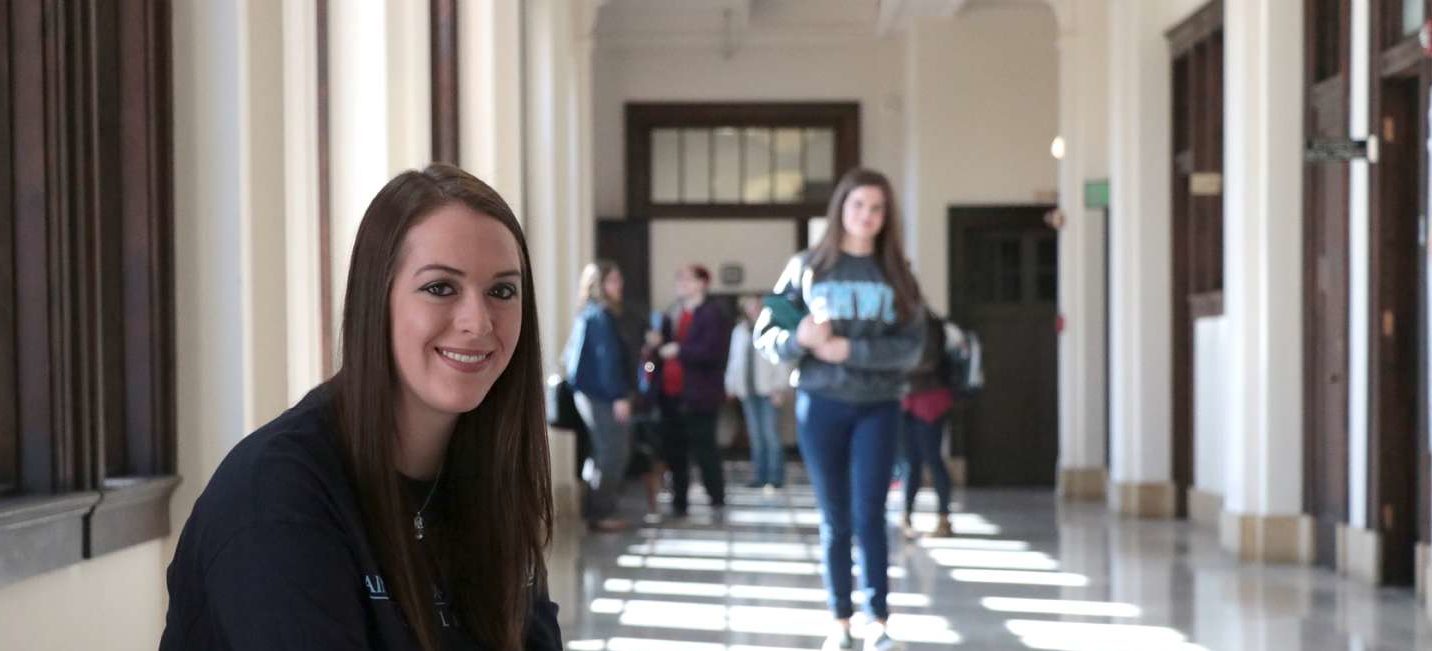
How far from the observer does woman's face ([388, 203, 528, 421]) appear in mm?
2020

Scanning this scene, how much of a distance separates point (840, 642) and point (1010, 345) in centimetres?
918

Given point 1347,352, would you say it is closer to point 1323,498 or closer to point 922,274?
point 1323,498

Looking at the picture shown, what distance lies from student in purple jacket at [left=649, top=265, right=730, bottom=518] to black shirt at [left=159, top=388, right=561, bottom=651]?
32.5 feet

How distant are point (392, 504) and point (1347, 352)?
A: 7285 millimetres

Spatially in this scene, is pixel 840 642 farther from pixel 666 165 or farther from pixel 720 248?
pixel 666 165

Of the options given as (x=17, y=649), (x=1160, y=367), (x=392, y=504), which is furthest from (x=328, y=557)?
(x=1160, y=367)

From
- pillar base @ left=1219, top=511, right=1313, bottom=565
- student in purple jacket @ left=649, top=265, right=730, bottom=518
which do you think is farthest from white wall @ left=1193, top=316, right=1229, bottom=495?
student in purple jacket @ left=649, top=265, right=730, bottom=518

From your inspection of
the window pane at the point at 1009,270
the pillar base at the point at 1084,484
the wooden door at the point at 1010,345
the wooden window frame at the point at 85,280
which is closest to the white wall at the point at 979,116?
the wooden door at the point at 1010,345

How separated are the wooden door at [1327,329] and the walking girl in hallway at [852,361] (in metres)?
3.45

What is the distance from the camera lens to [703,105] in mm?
16547

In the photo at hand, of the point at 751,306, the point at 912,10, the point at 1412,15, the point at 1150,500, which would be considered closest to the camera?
the point at 1412,15

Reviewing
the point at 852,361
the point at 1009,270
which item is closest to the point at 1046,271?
the point at 1009,270

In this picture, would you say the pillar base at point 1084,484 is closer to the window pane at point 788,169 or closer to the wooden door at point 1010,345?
the wooden door at point 1010,345

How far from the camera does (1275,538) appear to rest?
9203mm
